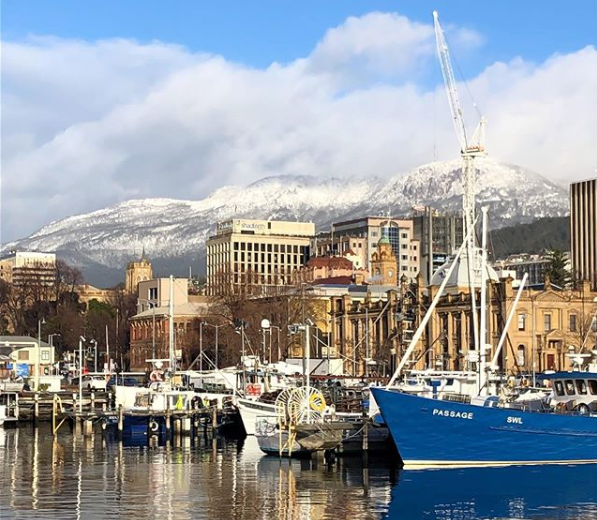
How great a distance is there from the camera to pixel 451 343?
187875 mm

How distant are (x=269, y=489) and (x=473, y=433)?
14.7 m

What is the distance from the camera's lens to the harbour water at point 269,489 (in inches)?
2697

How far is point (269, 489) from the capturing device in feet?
253

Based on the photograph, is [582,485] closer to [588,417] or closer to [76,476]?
[588,417]

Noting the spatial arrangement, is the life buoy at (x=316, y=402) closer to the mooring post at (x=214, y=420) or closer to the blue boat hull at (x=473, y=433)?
the blue boat hull at (x=473, y=433)

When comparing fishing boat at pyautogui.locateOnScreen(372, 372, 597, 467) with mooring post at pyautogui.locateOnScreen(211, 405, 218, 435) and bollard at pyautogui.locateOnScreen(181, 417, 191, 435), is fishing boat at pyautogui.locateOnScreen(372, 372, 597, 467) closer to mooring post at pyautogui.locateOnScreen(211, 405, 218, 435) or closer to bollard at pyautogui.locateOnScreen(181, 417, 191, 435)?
mooring post at pyautogui.locateOnScreen(211, 405, 218, 435)

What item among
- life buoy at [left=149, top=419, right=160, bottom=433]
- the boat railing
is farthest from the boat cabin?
life buoy at [left=149, top=419, right=160, bottom=433]

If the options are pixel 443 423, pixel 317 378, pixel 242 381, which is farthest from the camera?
pixel 317 378

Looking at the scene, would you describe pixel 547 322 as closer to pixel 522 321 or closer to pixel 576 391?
pixel 522 321

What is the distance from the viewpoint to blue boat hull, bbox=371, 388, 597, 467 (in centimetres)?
8444

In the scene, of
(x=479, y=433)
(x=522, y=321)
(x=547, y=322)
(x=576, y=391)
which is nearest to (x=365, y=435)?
(x=479, y=433)

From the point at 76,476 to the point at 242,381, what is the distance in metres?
56.9

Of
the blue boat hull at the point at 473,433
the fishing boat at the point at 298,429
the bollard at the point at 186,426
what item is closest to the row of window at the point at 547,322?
the bollard at the point at 186,426

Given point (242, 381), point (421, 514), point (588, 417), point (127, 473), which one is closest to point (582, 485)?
point (588, 417)
